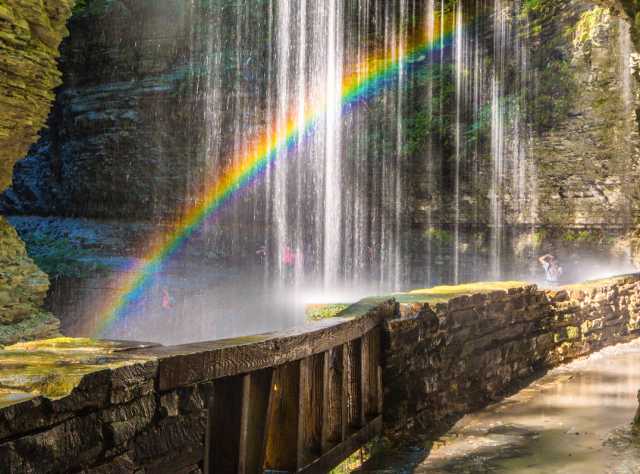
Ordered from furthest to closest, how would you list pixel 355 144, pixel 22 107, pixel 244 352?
pixel 355 144
pixel 22 107
pixel 244 352

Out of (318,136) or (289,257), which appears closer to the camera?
(289,257)

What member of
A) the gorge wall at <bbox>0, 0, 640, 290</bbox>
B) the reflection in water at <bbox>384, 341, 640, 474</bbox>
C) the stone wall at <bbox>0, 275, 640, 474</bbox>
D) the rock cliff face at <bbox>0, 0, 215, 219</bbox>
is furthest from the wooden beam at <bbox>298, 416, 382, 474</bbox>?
the rock cliff face at <bbox>0, 0, 215, 219</bbox>

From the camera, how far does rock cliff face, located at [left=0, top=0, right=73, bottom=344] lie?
12555mm

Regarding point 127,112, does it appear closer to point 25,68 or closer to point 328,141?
point 328,141

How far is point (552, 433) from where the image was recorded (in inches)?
200

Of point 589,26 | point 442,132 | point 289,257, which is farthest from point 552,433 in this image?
point 289,257

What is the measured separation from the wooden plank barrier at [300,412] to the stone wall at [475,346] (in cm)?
32

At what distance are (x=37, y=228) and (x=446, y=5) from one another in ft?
59.7

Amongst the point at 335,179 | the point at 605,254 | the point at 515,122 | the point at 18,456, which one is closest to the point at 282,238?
the point at 335,179

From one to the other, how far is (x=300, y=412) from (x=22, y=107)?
11.7m

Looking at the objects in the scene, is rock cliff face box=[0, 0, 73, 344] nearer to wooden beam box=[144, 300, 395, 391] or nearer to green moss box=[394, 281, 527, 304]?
green moss box=[394, 281, 527, 304]

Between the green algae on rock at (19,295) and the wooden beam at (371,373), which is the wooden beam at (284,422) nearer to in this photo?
the wooden beam at (371,373)

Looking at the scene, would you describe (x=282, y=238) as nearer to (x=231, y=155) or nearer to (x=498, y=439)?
(x=231, y=155)

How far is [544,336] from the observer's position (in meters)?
7.76
